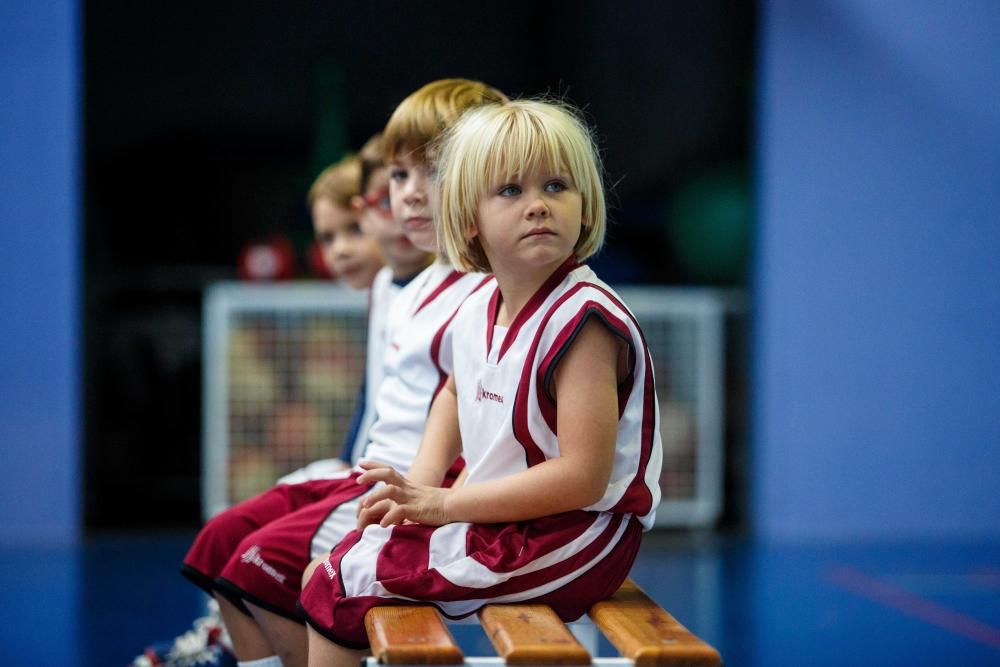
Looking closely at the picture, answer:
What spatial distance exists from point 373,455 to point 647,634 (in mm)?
757

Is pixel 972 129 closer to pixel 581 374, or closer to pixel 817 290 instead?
pixel 817 290

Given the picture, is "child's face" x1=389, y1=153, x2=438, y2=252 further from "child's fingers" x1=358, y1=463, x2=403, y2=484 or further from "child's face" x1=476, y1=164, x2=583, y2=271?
"child's fingers" x1=358, y1=463, x2=403, y2=484

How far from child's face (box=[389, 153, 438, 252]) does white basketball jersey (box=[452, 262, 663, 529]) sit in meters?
0.50

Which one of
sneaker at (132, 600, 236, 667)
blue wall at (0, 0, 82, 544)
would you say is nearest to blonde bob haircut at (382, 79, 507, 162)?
sneaker at (132, 600, 236, 667)

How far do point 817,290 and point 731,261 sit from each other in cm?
38

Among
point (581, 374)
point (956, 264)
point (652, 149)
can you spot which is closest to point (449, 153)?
point (581, 374)

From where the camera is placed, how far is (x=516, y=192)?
62.8 inches

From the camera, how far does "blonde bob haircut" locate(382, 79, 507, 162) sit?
208cm

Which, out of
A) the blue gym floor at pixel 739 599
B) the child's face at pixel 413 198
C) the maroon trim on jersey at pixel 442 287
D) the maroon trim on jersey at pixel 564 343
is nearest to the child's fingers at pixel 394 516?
the maroon trim on jersey at pixel 564 343

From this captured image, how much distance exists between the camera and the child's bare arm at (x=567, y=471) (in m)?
1.50

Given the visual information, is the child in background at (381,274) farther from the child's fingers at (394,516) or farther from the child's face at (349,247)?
the child's fingers at (394,516)

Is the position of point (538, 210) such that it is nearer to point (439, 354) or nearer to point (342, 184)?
point (439, 354)

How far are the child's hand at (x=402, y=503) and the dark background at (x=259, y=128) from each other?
11.8ft

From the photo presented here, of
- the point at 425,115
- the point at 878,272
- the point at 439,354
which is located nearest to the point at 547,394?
the point at 439,354
